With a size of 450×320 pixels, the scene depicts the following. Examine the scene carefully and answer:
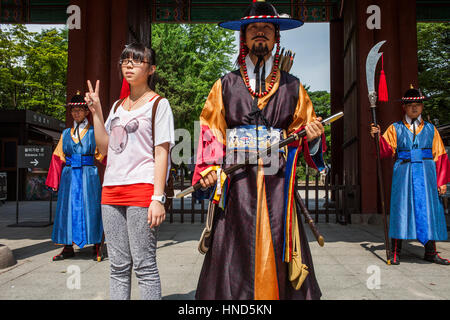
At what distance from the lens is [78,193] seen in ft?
16.0

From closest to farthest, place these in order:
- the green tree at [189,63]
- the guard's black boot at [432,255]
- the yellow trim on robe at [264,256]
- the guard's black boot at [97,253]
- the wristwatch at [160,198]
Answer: the wristwatch at [160,198] < the yellow trim on robe at [264,256] < the guard's black boot at [432,255] < the guard's black boot at [97,253] < the green tree at [189,63]

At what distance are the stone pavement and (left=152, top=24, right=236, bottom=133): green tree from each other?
2084 centimetres

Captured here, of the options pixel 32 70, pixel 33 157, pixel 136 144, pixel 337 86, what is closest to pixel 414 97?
pixel 136 144

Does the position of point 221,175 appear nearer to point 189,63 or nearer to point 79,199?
point 79,199

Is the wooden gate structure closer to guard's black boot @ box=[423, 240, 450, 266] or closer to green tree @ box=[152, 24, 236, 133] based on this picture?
guard's black boot @ box=[423, 240, 450, 266]

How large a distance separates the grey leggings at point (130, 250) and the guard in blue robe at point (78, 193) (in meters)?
2.63

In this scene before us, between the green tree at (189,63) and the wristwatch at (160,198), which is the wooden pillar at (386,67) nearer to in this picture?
the wristwatch at (160,198)

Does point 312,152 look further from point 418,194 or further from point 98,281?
point 418,194

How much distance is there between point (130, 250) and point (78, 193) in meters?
2.86

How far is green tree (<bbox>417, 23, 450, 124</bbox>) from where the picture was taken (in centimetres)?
1989

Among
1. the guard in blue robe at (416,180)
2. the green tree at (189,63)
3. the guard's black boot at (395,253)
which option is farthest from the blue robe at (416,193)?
the green tree at (189,63)

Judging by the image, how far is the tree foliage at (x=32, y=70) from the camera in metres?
19.7

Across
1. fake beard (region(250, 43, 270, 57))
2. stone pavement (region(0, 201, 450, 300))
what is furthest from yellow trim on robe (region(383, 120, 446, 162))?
fake beard (region(250, 43, 270, 57))

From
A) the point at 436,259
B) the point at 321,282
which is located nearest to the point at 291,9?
the point at 436,259
